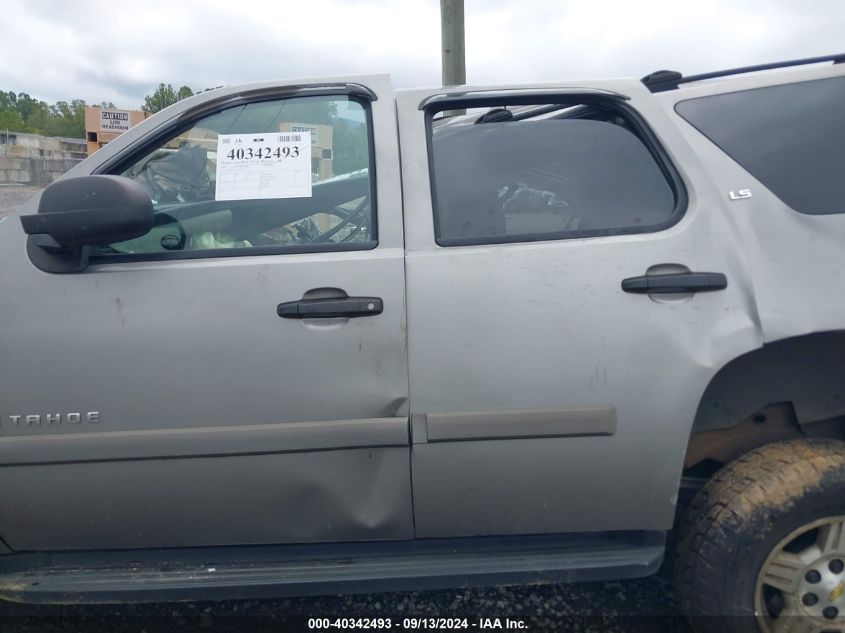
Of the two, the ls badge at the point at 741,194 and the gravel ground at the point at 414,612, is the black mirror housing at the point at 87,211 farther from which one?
the ls badge at the point at 741,194

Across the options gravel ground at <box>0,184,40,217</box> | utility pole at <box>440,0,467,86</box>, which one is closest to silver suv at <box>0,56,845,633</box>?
utility pole at <box>440,0,467,86</box>

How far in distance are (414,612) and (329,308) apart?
1.36 metres

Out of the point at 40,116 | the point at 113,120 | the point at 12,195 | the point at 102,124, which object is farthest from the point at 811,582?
the point at 40,116

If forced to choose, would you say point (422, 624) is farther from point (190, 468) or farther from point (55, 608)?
point (55, 608)

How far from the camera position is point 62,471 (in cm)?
220

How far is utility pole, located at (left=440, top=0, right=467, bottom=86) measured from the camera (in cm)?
545

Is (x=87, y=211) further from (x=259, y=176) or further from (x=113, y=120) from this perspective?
(x=113, y=120)

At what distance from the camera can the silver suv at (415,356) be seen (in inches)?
85.0

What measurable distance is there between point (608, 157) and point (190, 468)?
1.73 metres

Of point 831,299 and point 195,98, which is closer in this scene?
point 831,299

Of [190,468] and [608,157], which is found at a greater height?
[608,157]

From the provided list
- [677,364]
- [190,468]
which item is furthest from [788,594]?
[190,468]

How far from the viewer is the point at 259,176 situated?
7.68ft

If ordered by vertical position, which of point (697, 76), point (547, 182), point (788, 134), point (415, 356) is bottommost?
point (415, 356)
